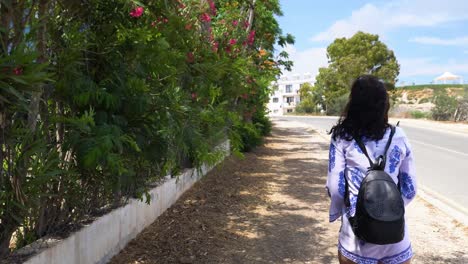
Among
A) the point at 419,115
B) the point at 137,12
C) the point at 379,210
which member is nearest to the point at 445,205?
the point at 379,210

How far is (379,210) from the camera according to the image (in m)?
2.42

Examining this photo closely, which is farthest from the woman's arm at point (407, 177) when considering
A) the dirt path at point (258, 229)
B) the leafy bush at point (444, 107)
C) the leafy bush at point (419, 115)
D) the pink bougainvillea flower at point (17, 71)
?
the leafy bush at point (419, 115)

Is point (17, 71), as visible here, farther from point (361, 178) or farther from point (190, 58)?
point (190, 58)

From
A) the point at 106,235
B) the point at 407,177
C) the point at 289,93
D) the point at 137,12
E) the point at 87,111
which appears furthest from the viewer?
the point at 289,93

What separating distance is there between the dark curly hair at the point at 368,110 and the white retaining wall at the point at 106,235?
7.05 feet

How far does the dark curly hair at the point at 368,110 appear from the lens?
8.76 ft

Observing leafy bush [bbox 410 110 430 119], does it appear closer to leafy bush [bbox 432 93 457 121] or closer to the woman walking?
leafy bush [bbox 432 93 457 121]

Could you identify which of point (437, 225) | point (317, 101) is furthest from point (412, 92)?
point (437, 225)

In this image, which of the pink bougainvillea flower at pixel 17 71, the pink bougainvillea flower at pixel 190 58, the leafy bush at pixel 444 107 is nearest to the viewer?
the pink bougainvillea flower at pixel 17 71

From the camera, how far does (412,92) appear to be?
98.5 metres

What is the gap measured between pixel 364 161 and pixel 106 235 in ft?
8.85

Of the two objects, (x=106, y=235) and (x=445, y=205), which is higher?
(x=106, y=235)

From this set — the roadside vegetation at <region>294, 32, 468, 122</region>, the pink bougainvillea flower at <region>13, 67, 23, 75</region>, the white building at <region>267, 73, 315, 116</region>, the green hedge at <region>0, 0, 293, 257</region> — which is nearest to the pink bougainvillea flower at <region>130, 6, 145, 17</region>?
the green hedge at <region>0, 0, 293, 257</region>

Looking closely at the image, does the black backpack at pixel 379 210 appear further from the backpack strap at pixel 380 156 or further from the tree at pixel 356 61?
the tree at pixel 356 61
